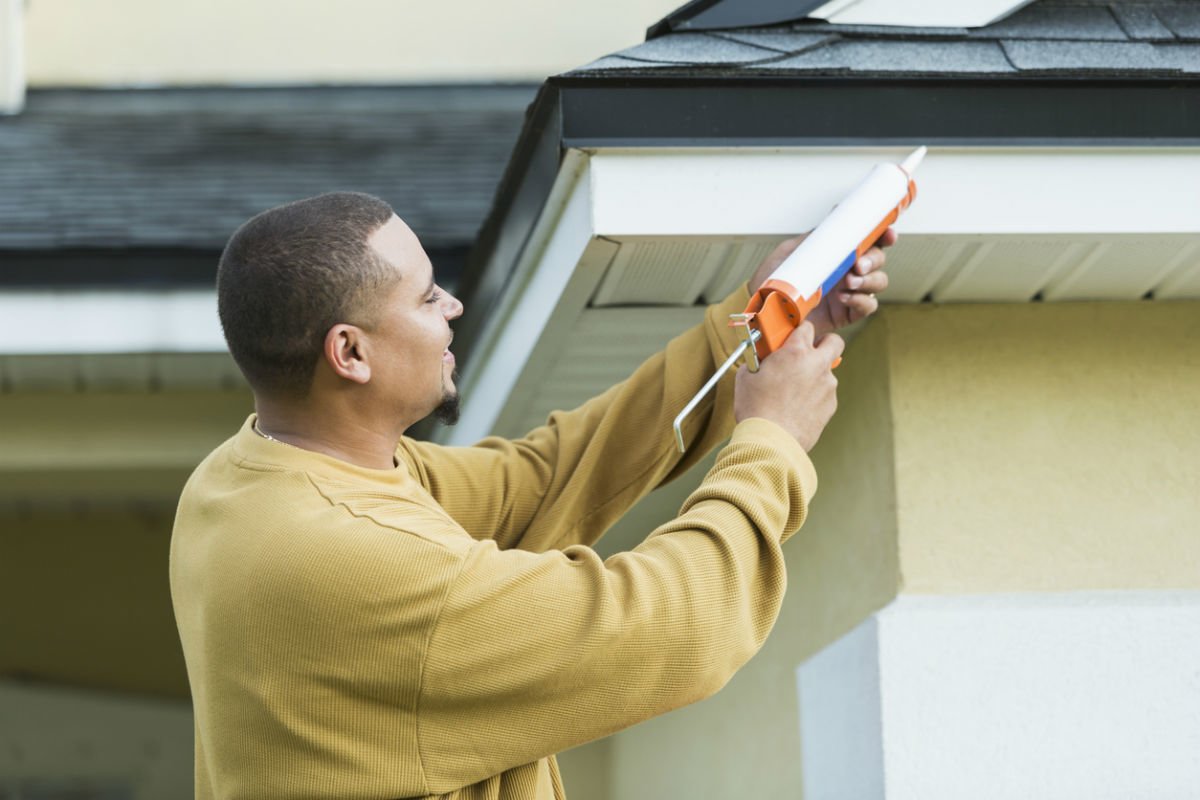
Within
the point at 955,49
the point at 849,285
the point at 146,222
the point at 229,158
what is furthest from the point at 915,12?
the point at 229,158

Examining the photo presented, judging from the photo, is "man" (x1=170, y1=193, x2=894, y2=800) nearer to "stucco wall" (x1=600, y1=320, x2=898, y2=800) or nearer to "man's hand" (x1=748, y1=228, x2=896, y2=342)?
"man's hand" (x1=748, y1=228, x2=896, y2=342)

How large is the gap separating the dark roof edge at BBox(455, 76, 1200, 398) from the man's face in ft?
0.93

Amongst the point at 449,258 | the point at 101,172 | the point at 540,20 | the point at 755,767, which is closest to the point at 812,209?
the point at 449,258

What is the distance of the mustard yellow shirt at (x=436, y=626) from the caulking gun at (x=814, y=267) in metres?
0.13

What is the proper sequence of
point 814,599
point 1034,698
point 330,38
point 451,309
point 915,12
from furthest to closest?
point 330,38 < point 814,599 < point 1034,698 < point 915,12 < point 451,309

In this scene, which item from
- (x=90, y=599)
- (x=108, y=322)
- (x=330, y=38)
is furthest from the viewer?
(x=330, y=38)

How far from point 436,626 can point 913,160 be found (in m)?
0.98

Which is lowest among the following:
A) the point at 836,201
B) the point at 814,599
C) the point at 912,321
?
the point at 814,599

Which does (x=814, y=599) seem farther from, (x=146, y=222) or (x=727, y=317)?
(x=146, y=222)

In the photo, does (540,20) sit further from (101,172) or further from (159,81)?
(101,172)

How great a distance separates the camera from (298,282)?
2.22 m

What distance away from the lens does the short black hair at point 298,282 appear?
222 cm

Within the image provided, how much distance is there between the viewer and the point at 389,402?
230 centimetres

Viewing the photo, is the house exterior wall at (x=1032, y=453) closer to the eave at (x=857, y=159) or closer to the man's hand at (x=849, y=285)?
the eave at (x=857, y=159)
